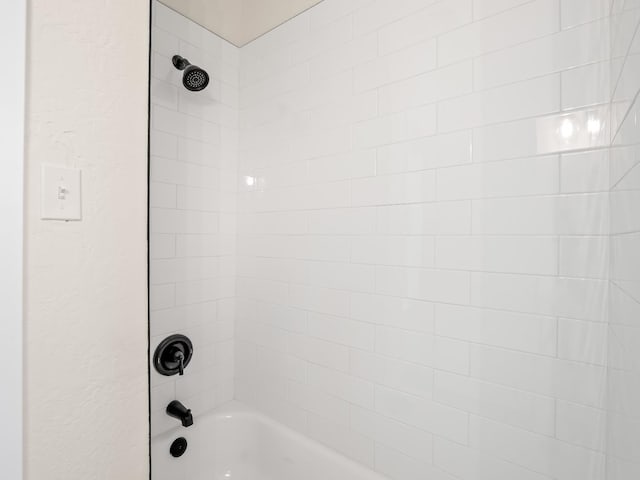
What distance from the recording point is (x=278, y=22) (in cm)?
157

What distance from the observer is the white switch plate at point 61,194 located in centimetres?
60

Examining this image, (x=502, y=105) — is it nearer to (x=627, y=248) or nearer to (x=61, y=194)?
(x=627, y=248)

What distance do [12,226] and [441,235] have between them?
3.55 feet

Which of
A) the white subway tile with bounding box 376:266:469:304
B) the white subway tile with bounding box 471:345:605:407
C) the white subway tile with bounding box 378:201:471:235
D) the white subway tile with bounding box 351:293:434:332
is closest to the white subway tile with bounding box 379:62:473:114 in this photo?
the white subway tile with bounding box 378:201:471:235

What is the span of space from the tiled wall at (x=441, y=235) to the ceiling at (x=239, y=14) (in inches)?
5.3

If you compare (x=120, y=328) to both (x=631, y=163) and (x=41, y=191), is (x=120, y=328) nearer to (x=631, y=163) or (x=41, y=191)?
(x=41, y=191)

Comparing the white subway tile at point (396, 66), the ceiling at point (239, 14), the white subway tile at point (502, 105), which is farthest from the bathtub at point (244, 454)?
the ceiling at point (239, 14)

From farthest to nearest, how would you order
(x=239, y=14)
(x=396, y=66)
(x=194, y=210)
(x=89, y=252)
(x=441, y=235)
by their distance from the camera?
(x=239, y=14)
(x=194, y=210)
(x=396, y=66)
(x=441, y=235)
(x=89, y=252)

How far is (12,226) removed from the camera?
1.84 feet

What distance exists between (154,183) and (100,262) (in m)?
0.85

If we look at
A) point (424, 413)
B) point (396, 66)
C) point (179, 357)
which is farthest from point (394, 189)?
point (179, 357)

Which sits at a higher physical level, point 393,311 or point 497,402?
point 393,311

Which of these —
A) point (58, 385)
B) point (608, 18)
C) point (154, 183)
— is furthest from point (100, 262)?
point (608, 18)

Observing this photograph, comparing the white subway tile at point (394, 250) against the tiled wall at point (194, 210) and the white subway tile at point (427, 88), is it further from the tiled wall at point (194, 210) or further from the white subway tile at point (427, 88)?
the tiled wall at point (194, 210)
